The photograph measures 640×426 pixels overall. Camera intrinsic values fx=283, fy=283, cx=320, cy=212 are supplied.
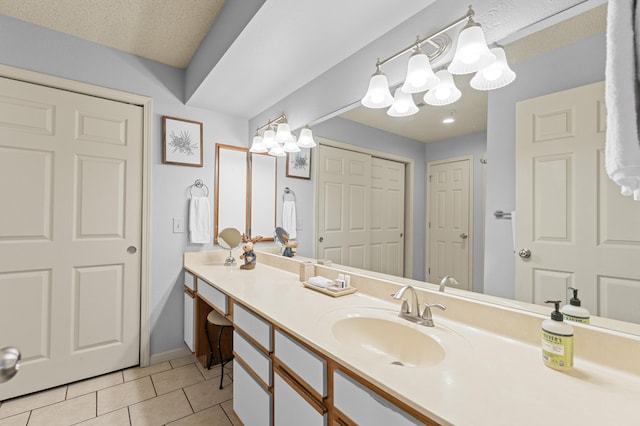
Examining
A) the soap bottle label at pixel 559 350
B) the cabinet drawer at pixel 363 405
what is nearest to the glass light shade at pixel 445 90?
the soap bottle label at pixel 559 350

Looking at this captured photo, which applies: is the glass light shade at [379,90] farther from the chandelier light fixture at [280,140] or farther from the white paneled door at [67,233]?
the white paneled door at [67,233]

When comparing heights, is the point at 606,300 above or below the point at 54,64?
below

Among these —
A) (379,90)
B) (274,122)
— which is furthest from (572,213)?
(274,122)

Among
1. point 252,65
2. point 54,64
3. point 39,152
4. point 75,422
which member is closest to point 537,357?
point 252,65

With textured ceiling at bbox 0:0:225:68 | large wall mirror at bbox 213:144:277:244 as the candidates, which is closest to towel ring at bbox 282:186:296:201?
large wall mirror at bbox 213:144:277:244

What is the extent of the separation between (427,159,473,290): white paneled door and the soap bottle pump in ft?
1.17

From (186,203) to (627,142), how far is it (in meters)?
2.53

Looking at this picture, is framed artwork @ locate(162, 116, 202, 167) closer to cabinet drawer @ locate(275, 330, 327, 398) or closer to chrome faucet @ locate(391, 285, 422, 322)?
cabinet drawer @ locate(275, 330, 327, 398)

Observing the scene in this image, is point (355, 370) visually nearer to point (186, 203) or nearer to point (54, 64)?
point (186, 203)

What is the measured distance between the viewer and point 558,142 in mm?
879

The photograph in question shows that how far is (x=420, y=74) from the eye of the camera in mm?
1110

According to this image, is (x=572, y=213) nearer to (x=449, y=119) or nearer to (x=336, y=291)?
(x=449, y=119)

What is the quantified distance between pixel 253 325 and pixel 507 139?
128cm

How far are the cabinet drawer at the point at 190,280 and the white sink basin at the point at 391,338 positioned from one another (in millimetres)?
1401
